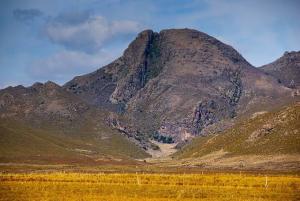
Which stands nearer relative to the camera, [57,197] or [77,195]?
[57,197]

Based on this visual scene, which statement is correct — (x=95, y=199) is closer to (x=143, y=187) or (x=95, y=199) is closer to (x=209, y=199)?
(x=209, y=199)

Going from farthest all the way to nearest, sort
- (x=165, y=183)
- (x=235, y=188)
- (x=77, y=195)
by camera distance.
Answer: (x=165, y=183) < (x=235, y=188) < (x=77, y=195)

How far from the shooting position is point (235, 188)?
86.5 m

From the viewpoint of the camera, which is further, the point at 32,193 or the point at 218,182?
the point at 218,182

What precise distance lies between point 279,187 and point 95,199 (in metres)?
35.3

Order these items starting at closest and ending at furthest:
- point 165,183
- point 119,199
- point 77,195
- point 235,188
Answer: point 119,199, point 77,195, point 235,188, point 165,183

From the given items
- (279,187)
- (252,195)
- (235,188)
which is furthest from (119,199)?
(279,187)

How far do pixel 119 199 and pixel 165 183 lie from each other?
106 feet

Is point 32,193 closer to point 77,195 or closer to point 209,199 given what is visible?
point 77,195

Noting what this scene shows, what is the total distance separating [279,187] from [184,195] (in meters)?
20.9

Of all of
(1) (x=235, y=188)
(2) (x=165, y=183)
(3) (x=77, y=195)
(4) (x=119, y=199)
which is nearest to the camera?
(4) (x=119, y=199)

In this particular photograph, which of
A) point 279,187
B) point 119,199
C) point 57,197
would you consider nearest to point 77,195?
point 57,197

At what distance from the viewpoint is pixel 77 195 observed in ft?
239

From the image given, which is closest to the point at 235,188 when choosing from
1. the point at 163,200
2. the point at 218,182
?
the point at 218,182
